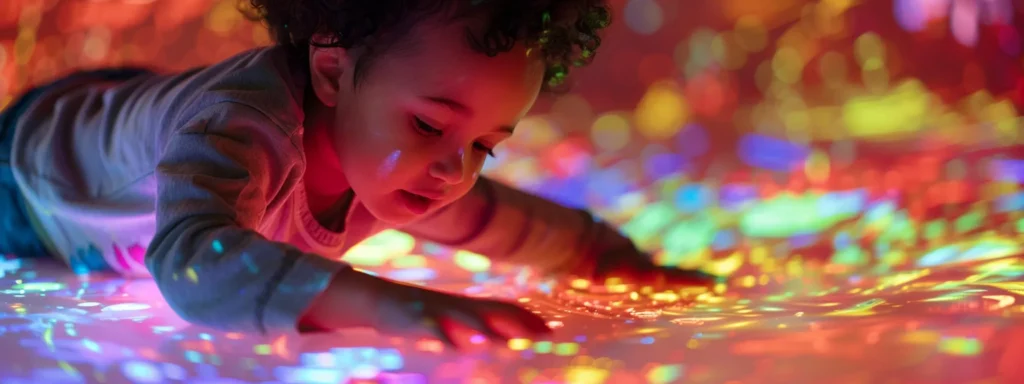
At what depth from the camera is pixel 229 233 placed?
2.21 feet

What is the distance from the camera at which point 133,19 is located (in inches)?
68.4

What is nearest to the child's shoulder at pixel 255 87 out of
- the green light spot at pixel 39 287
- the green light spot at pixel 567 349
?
the green light spot at pixel 39 287

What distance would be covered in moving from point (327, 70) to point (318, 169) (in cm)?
12

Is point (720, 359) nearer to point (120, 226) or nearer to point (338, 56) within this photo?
point (338, 56)

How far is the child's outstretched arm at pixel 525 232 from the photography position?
1.09m

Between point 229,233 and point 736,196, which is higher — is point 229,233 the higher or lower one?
the lower one

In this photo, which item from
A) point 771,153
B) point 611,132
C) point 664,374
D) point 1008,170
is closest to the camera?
point 664,374

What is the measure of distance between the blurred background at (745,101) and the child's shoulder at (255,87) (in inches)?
16.2

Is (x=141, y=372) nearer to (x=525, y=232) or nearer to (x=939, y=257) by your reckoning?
(x=525, y=232)

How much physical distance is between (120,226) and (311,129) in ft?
0.76

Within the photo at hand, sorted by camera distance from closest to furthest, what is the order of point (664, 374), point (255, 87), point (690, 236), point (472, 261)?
point (664, 374) < point (255, 87) < point (472, 261) < point (690, 236)

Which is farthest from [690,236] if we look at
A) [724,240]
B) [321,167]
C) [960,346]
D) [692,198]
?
[960,346]

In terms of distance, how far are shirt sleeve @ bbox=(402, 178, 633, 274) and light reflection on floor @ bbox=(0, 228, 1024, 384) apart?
0.24 m

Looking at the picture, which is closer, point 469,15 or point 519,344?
point 519,344
